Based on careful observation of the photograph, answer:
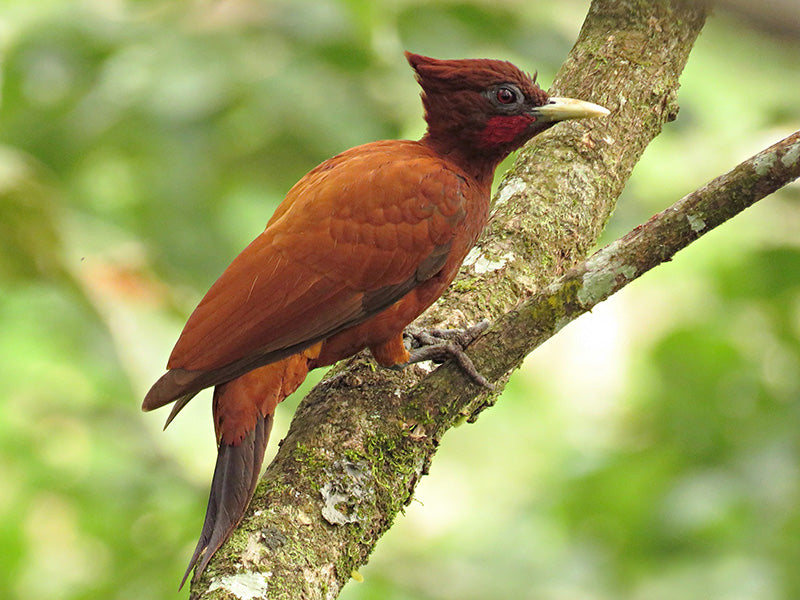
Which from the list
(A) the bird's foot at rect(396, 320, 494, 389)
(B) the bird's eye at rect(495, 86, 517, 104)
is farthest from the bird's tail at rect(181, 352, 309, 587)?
(B) the bird's eye at rect(495, 86, 517, 104)

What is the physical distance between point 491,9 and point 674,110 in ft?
2.35

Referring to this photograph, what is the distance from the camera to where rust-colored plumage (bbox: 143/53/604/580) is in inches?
91.7

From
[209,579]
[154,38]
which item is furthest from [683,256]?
[209,579]

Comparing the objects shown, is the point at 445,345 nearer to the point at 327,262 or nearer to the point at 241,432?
the point at 327,262

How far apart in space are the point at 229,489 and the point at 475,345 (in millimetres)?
688

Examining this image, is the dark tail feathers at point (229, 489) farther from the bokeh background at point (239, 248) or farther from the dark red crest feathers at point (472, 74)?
the dark red crest feathers at point (472, 74)

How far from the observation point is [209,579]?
1.87 meters

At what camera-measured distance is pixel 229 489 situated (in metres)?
2.16

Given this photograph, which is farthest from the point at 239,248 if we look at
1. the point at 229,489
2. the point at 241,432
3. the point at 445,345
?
the point at 229,489

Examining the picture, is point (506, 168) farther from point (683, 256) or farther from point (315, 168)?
point (683, 256)

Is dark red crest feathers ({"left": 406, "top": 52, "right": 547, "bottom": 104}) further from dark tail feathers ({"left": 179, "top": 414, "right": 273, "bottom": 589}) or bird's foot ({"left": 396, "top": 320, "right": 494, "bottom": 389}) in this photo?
dark tail feathers ({"left": 179, "top": 414, "right": 273, "bottom": 589})

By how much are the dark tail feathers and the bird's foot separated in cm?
47

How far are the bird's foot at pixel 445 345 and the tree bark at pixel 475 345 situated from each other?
0.03m

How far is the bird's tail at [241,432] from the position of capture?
82.4 inches
